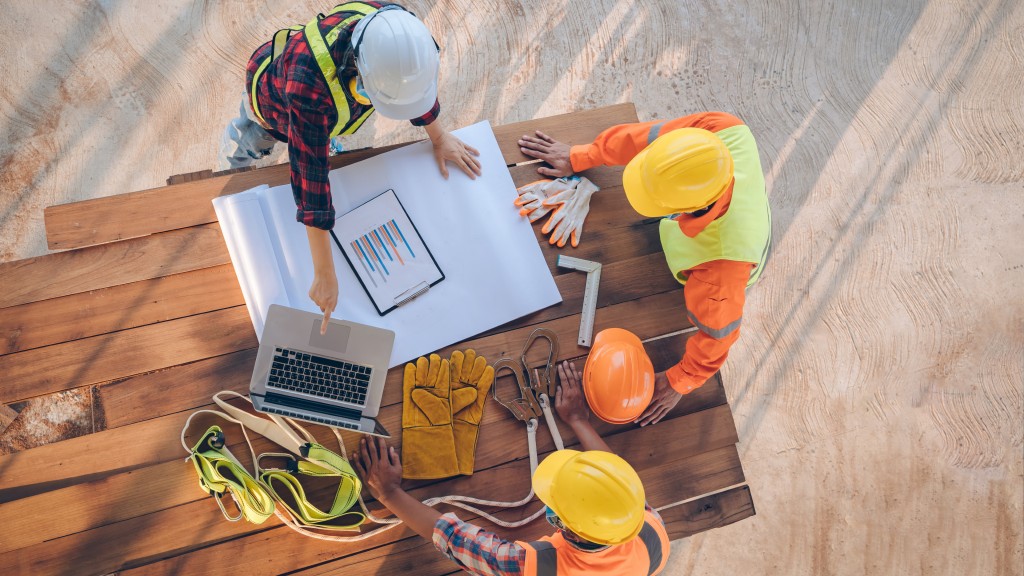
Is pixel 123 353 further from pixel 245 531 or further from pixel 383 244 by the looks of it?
pixel 383 244

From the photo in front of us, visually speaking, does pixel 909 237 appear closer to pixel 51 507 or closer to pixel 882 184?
pixel 882 184

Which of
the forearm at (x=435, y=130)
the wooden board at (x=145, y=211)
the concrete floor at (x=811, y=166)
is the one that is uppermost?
the wooden board at (x=145, y=211)

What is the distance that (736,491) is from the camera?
6.91 feet

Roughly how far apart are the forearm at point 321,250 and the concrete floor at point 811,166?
156 centimetres

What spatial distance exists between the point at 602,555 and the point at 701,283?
0.87 m

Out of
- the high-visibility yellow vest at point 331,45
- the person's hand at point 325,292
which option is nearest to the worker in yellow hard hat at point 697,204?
the high-visibility yellow vest at point 331,45

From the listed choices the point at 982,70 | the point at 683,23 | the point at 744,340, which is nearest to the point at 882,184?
the point at 982,70

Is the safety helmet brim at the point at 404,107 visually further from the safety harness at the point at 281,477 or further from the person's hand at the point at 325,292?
the safety harness at the point at 281,477

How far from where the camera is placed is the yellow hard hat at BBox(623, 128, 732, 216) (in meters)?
1.64

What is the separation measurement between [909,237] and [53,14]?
457cm

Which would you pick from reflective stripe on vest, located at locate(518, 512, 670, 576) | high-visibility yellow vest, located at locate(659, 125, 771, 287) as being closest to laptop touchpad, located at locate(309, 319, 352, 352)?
reflective stripe on vest, located at locate(518, 512, 670, 576)

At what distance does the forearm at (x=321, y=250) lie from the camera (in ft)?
5.67

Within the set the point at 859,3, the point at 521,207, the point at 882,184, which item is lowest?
the point at 882,184

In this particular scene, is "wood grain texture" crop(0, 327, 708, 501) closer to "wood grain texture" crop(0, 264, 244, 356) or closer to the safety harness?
the safety harness
